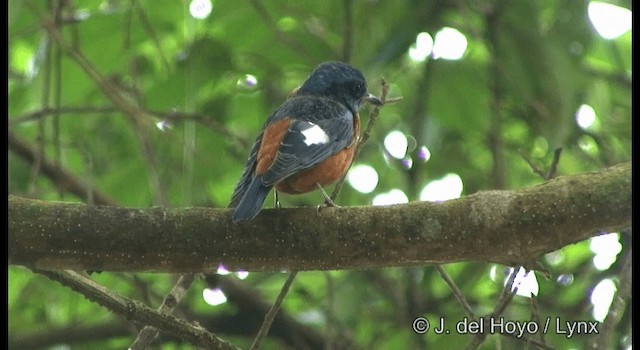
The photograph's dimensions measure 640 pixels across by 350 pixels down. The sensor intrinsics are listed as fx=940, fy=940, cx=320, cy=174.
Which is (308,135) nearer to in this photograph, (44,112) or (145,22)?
(145,22)

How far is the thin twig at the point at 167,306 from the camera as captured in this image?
2.89 m

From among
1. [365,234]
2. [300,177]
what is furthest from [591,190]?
[300,177]

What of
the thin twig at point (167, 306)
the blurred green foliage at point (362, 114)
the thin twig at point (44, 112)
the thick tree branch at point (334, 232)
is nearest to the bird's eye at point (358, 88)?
the blurred green foliage at point (362, 114)

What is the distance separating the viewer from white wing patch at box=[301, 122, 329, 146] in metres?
3.60

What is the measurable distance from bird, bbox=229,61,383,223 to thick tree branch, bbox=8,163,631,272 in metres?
0.23

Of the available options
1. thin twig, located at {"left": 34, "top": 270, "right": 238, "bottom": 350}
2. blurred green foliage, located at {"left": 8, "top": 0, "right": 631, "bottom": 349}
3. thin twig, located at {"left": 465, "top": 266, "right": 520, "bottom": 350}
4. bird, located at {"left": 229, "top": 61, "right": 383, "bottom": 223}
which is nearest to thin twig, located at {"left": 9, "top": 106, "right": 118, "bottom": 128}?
blurred green foliage, located at {"left": 8, "top": 0, "right": 631, "bottom": 349}

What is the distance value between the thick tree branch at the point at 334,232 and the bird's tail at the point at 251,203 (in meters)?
0.04

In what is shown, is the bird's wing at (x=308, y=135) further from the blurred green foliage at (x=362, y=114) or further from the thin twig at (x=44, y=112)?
the thin twig at (x=44, y=112)

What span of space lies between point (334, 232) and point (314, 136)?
37.8 inches

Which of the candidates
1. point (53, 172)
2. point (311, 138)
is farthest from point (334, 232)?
point (53, 172)

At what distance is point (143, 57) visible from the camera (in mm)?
4895

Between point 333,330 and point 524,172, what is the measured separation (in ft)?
4.72

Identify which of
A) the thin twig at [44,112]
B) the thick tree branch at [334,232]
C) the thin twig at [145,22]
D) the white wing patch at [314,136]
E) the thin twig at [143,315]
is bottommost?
the thin twig at [143,315]

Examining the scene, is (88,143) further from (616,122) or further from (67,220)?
(616,122)
